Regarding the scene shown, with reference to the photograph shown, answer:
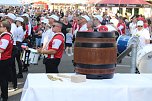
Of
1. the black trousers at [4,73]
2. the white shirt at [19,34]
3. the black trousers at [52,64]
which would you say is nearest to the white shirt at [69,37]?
the white shirt at [19,34]

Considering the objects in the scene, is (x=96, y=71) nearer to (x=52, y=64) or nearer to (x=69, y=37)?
(x=52, y=64)

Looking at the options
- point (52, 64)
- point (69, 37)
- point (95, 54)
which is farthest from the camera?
point (69, 37)

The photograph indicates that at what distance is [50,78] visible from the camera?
331 centimetres

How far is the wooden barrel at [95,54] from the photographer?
3230mm

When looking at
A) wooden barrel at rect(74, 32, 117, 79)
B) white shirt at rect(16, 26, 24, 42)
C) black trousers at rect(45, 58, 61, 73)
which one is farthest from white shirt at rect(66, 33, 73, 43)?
wooden barrel at rect(74, 32, 117, 79)

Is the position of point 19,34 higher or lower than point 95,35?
lower

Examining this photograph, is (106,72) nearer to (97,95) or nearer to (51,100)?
(97,95)

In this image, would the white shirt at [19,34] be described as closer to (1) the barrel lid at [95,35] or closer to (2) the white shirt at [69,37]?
(2) the white shirt at [69,37]

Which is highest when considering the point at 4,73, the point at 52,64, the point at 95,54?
the point at 95,54

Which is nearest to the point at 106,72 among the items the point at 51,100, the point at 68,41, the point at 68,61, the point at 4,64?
the point at 51,100

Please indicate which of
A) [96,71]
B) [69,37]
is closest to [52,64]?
[96,71]

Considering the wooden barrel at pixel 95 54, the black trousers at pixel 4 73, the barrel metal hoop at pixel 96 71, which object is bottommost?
the black trousers at pixel 4 73

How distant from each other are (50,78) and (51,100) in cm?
30

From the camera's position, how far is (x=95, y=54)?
322 cm
